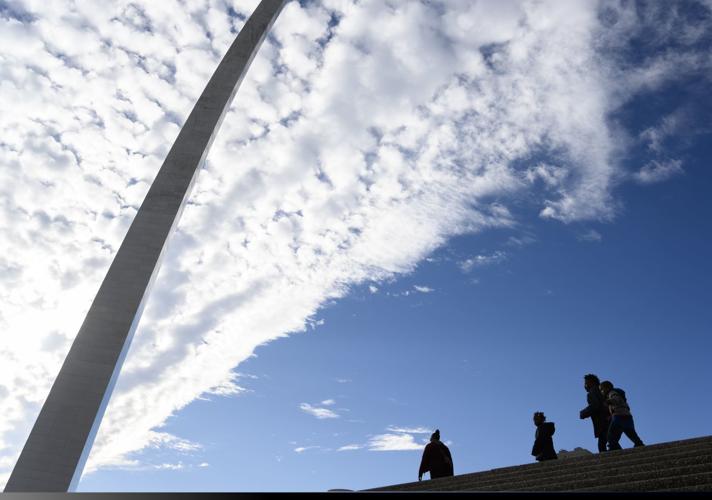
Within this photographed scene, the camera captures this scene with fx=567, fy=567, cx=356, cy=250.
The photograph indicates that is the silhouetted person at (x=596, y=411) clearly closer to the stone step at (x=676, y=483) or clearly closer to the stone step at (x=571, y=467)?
the stone step at (x=571, y=467)

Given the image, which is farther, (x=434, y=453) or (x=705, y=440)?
(x=434, y=453)

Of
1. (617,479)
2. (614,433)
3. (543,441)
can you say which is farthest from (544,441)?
(617,479)

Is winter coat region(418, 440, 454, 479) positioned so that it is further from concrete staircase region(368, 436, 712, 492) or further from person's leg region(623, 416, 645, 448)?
person's leg region(623, 416, 645, 448)

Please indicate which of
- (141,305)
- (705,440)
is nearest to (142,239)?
(141,305)

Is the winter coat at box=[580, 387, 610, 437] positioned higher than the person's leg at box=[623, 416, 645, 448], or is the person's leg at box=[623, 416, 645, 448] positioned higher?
the winter coat at box=[580, 387, 610, 437]

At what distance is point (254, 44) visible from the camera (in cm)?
1448

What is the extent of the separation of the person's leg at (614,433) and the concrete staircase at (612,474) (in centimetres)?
149

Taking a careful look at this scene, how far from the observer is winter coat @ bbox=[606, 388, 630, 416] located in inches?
288

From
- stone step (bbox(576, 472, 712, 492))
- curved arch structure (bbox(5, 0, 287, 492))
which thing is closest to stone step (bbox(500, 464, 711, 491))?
stone step (bbox(576, 472, 712, 492))

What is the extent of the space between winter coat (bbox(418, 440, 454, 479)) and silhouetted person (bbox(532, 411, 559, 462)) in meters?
1.24

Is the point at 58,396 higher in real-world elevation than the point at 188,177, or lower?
lower

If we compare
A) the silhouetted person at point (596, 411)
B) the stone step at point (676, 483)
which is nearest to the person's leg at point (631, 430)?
the silhouetted person at point (596, 411)

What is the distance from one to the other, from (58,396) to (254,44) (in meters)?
9.40

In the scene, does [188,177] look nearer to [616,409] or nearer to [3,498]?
[616,409]
